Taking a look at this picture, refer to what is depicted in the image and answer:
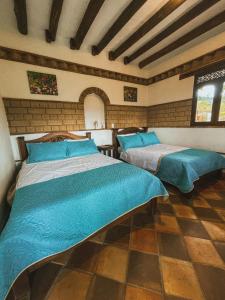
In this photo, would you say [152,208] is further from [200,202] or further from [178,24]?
[178,24]

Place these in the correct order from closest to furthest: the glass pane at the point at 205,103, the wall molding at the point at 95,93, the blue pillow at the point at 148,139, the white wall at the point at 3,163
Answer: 1. the white wall at the point at 3,163
2. the glass pane at the point at 205,103
3. the wall molding at the point at 95,93
4. the blue pillow at the point at 148,139

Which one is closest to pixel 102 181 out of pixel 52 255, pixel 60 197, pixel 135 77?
pixel 60 197

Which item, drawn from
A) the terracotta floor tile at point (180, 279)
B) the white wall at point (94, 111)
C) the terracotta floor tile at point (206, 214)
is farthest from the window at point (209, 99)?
the terracotta floor tile at point (180, 279)

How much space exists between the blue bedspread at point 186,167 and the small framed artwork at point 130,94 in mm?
2052

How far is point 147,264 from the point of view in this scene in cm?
116

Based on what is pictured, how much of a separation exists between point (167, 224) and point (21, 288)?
144cm

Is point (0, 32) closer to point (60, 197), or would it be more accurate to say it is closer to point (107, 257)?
point (60, 197)

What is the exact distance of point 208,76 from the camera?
2.74m

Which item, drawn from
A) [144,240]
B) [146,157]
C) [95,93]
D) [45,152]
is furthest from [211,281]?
[95,93]

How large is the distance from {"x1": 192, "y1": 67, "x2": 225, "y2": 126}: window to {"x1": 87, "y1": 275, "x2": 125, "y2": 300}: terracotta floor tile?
3099mm

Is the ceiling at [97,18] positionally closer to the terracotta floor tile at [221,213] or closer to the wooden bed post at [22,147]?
the wooden bed post at [22,147]

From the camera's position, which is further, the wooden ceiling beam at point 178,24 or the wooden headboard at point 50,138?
the wooden headboard at point 50,138

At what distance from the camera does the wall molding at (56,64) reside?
2283 mm

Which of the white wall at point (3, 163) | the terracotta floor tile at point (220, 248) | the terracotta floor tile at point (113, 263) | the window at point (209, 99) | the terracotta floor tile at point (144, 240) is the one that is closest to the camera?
the terracotta floor tile at point (113, 263)
